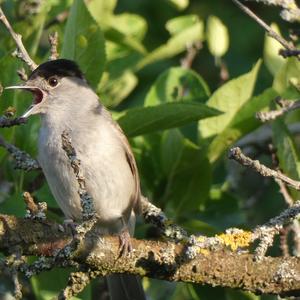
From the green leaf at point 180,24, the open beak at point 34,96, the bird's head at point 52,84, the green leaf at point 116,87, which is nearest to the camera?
the open beak at point 34,96

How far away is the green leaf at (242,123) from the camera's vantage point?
15.1ft

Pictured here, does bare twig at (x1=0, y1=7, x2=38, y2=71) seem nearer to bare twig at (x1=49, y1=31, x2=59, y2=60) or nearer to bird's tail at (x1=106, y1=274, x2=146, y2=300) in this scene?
bare twig at (x1=49, y1=31, x2=59, y2=60)

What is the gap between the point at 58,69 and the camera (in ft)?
16.2

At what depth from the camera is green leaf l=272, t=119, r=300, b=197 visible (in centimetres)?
435

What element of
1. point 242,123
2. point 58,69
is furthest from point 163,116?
point 58,69

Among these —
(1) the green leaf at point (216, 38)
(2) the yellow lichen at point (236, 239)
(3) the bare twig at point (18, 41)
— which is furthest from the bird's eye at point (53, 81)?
(2) the yellow lichen at point (236, 239)

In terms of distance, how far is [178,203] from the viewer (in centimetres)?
484

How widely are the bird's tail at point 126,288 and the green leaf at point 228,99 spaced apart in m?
0.92

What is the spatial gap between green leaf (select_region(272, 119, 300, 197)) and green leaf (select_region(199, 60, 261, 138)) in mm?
417

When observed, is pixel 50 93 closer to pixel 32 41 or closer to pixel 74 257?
pixel 32 41

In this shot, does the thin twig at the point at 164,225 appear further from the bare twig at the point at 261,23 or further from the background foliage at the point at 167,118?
the bare twig at the point at 261,23

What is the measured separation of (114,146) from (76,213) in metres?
0.43

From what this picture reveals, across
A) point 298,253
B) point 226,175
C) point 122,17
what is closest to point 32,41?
point 122,17

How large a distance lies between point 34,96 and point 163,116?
1067 mm
